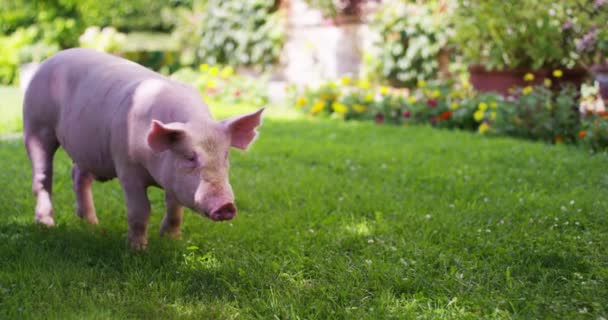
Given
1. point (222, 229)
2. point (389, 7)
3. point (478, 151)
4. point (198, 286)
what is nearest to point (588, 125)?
point (478, 151)

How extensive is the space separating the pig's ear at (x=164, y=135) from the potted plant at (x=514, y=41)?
19.0ft

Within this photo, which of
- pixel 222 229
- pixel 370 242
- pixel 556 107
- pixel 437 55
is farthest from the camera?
pixel 437 55

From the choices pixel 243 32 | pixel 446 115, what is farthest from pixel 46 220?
pixel 243 32

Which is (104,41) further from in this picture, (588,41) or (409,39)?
(588,41)

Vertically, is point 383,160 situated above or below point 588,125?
below

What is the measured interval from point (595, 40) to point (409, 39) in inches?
167

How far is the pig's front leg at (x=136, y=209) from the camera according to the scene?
317 centimetres

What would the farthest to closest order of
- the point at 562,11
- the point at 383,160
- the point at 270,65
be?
1. the point at 270,65
2. the point at 562,11
3. the point at 383,160

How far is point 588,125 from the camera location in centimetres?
593

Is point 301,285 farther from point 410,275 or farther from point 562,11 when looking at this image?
point 562,11

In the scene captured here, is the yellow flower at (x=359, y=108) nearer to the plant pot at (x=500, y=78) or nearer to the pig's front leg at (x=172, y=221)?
the plant pot at (x=500, y=78)

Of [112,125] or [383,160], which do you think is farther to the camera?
[383,160]

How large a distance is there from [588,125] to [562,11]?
6.61 feet

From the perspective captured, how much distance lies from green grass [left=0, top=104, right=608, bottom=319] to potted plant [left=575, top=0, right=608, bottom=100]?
1.53 m
